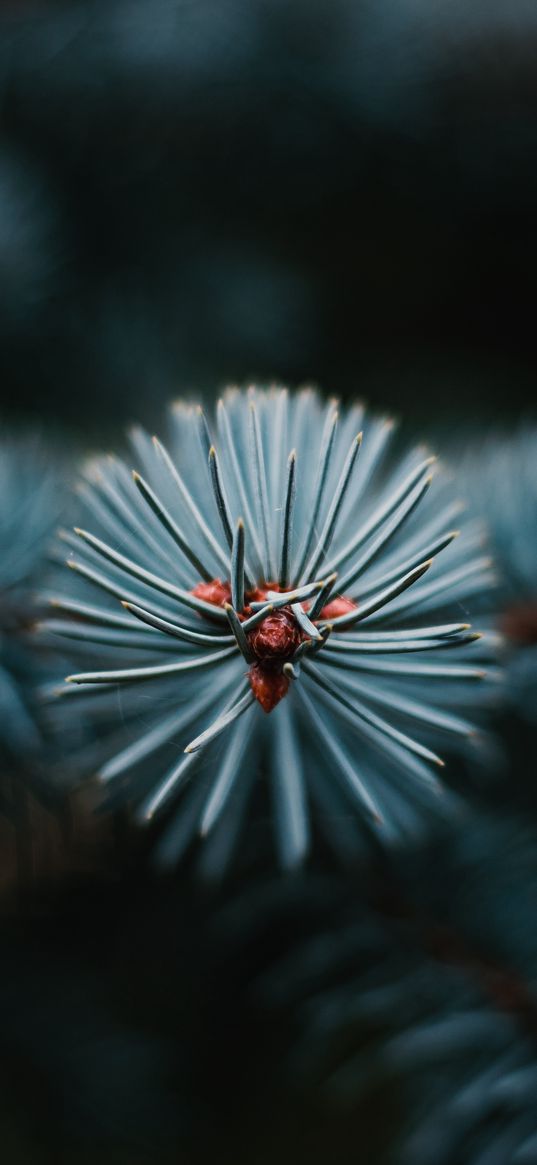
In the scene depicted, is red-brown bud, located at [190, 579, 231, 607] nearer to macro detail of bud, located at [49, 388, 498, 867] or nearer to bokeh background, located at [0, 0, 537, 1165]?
→ macro detail of bud, located at [49, 388, 498, 867]

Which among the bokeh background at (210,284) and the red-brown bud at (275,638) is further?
the bokeh background at (210,284)

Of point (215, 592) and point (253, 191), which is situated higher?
point (253, 191)

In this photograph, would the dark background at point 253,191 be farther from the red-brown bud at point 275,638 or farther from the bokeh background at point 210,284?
the red-brown bud at point 275,638

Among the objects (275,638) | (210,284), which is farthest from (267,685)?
(210,284)

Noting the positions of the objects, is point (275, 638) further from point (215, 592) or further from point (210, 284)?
point (210, 284)

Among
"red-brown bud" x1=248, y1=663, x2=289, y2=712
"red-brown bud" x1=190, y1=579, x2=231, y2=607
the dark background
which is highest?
the dark background

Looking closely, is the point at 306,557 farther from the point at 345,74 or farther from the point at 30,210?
the point at 345,74

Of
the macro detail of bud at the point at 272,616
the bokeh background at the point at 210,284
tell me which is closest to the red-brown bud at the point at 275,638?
the macro detail of bud at the point at 272,616

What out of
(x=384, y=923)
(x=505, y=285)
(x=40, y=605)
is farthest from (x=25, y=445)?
(x=505, y=285)

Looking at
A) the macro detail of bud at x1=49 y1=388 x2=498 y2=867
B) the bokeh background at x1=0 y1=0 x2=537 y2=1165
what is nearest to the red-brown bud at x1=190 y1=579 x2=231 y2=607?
the macro detail of bud at x1=49 y1=388 x2=498 y2=867
